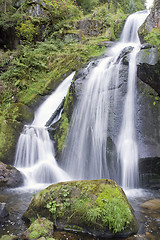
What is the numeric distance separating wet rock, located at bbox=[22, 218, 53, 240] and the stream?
140 millimetres

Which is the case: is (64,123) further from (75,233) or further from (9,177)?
(75,233)

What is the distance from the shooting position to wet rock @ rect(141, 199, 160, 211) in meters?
4.54

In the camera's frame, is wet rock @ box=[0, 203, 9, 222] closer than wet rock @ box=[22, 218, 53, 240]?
No

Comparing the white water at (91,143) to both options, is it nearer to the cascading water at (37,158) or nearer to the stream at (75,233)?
the cascading water at (37,158)

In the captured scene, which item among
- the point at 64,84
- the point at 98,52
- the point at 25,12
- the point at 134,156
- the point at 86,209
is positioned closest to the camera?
the point at 86,209

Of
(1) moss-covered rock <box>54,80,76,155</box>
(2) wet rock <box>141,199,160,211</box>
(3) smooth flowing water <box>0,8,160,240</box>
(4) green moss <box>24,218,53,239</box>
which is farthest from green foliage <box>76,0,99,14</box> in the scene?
(4) green moss <box>24,218,53,239</box>

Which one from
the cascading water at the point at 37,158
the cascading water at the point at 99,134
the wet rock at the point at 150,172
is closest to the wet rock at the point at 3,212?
the cascading water at the point at 37,158

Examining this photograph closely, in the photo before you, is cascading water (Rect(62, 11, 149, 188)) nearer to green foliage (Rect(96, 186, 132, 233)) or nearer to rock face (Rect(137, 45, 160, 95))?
rock face (Rect(137, 45, 160, 95))

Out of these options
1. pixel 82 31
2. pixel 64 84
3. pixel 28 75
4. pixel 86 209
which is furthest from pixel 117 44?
pixel 86 209

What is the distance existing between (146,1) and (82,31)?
721 inches

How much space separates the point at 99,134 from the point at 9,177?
11.1 feet

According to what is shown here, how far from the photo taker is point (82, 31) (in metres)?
16.2

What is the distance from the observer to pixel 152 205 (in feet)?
15.6

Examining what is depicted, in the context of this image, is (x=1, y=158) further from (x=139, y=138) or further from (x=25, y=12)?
(x=25, y=12)
